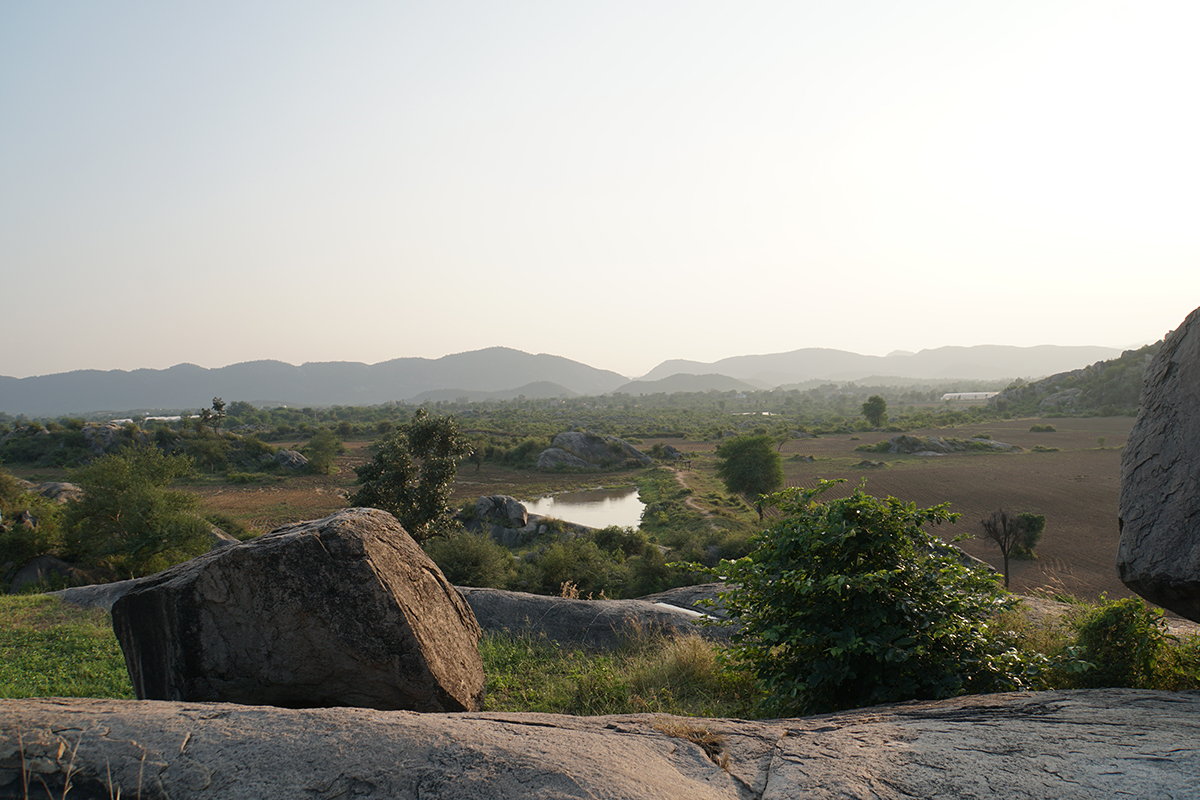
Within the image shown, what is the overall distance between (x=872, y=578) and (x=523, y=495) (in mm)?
50583

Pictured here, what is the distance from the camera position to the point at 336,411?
625 ft

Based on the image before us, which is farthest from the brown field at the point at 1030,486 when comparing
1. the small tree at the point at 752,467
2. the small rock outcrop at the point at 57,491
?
the small rock outcrop at the point at 57,491

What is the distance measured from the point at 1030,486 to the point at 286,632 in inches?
2220

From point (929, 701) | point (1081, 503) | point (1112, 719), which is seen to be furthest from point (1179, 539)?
point (1081, 503)

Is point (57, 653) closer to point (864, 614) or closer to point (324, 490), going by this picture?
point (864, 614)

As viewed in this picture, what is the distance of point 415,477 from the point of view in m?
23.9

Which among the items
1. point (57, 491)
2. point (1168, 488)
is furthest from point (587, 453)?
point (1168, 488)

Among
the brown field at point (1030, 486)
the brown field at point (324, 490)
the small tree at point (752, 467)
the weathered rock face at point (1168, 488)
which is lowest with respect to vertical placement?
the brown field at point (324, 490)

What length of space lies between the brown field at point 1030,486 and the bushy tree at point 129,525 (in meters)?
25.1

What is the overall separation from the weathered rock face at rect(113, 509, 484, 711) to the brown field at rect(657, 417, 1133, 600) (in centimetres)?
1055

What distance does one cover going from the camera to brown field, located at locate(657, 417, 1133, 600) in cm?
2631

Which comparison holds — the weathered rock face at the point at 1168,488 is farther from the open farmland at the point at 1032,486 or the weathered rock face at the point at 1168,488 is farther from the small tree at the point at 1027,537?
the small tree at the point at 1027,537

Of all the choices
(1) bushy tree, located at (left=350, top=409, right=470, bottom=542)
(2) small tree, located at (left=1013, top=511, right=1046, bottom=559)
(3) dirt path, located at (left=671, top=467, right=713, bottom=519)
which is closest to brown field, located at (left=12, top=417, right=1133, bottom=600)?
(2) small tree, located at (left=1013, top=511, right=1046, bottom=559)

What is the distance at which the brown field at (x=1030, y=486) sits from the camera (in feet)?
86.3
